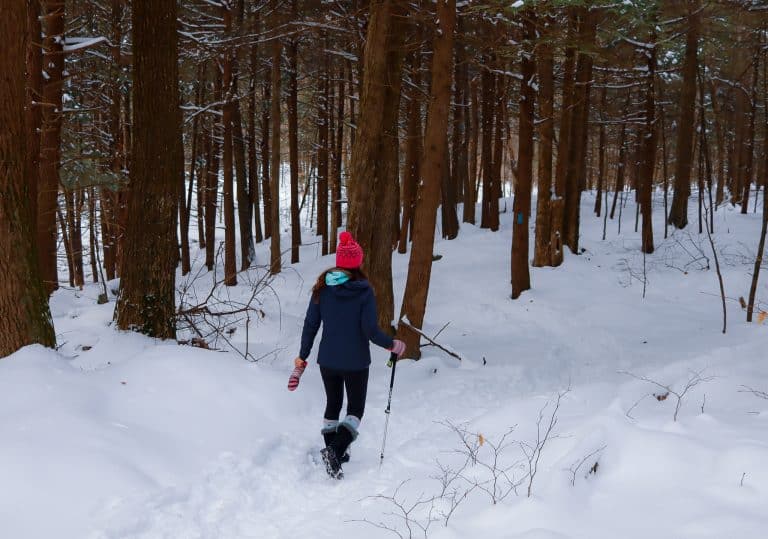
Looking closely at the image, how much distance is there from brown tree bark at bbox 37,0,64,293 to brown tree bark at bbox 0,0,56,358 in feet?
17.5

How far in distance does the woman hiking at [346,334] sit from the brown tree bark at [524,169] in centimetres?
895

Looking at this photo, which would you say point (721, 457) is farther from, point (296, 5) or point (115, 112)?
point (115, 112)

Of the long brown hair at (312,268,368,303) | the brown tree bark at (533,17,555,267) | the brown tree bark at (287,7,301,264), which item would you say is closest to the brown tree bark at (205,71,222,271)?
the brown tree bark at (287,7,301,264)

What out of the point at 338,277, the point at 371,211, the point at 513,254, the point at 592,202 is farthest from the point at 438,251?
the point at 592,202

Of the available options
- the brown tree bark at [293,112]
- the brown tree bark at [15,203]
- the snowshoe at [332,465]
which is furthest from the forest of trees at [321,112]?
the snowshoe at [332,465]

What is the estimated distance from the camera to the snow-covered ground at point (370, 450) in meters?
3.15

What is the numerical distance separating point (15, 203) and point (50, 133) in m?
6.79

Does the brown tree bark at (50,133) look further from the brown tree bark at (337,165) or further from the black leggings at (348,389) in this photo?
the brown tree bark at (337,165)

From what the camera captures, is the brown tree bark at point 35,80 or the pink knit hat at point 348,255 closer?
the pink knit hat at point 348,255

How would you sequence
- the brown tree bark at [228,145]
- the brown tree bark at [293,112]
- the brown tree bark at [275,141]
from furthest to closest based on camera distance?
the brown tree bark at [293,112] → the brown tree bark at [275,141] → the brown tree bark at [228,145]

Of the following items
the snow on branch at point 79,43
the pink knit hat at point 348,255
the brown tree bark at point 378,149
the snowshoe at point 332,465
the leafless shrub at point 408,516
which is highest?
the snow on branch at point 79,43

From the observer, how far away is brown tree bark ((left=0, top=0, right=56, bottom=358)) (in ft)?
15.1

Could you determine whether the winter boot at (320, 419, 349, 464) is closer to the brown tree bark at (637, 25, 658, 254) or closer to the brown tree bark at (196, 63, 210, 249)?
the brown tree bark at (637, 25, 658, 254)

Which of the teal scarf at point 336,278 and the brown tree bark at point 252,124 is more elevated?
the brown tree bark at point 252,124
